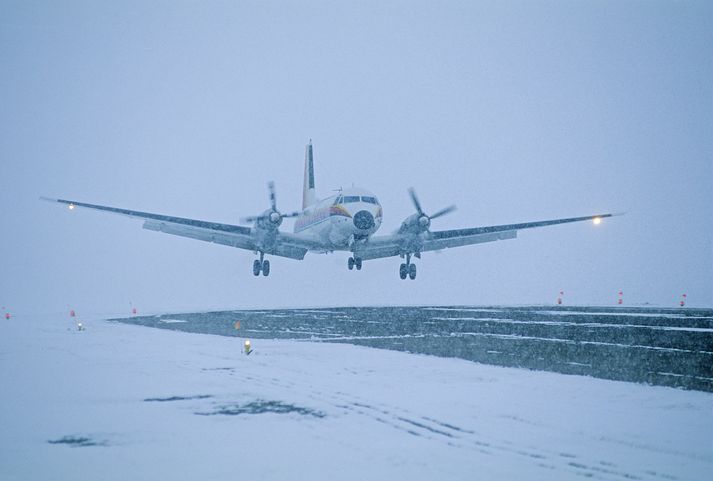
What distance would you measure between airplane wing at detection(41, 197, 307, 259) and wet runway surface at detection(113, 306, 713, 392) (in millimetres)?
6016

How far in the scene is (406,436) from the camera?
7645 millimetres

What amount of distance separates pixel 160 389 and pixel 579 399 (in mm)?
7080

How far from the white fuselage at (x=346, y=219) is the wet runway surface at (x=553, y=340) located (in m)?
6.31

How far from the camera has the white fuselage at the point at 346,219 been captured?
31.7 meters

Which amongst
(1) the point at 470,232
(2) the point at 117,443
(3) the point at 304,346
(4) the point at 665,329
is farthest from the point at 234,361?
(1) the point at 470,232

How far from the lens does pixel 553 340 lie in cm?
1847

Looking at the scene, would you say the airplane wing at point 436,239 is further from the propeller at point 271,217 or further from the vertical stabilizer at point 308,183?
the vertical stabilizer at point 308,183

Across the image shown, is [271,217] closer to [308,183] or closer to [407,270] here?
[407,270]

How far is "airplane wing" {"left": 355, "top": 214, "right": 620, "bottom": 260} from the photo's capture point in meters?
33.9

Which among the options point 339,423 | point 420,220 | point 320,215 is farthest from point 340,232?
point 339,423

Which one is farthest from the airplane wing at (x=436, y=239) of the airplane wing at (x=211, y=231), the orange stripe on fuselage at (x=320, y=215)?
the airplane wing at (x=211, y=231)

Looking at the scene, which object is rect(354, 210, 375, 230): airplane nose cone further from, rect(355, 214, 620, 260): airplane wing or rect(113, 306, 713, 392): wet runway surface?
rect(113, 306, 713, 392): wet runway surface

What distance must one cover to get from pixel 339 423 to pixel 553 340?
1182cm

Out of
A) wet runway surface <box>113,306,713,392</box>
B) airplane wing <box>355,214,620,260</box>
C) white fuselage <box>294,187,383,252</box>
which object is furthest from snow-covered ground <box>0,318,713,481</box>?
airplane wing <box>355,214,620,260</box>
